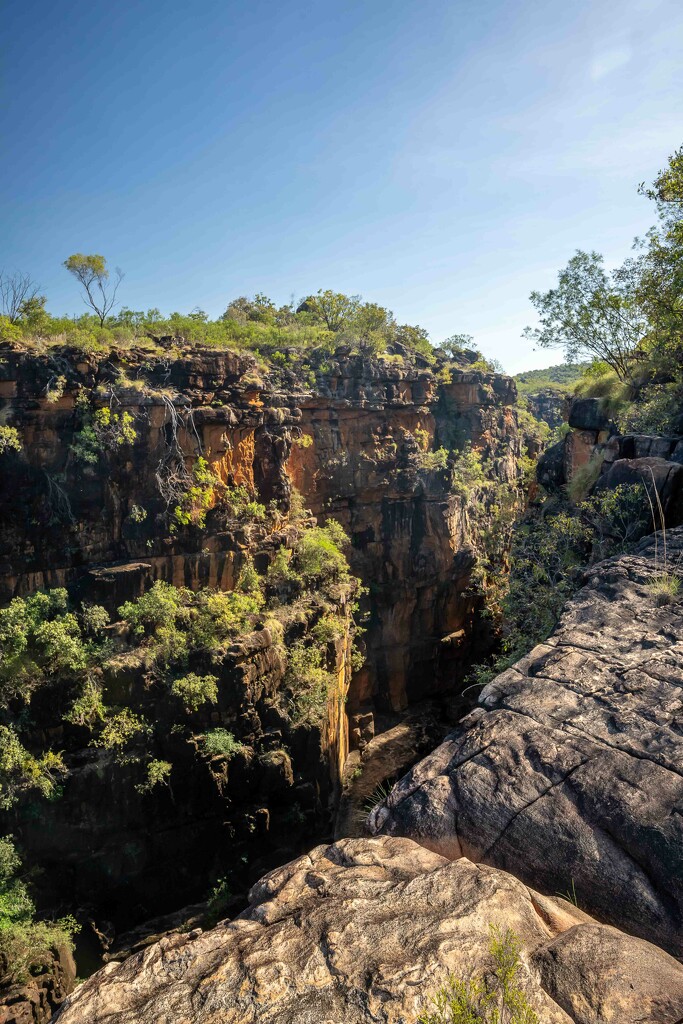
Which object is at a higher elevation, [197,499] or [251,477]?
[251,477]

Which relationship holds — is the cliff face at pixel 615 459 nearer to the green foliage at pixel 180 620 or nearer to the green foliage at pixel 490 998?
the green foliage at pixel 490 998

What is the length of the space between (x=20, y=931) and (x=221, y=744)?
6314mm

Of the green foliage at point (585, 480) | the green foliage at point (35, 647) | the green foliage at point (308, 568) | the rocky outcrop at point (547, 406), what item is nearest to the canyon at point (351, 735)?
the green foliage at point (585, 480)

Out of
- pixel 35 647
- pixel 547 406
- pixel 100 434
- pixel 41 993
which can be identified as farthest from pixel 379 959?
pixel 547 406

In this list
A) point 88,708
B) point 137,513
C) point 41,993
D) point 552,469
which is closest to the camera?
point 41,993

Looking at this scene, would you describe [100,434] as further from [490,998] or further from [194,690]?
[490,998]

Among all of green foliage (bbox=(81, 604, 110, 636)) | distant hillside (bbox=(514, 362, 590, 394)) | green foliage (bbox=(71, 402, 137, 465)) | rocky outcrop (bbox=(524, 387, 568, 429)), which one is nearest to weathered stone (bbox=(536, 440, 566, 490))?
green foliage (bbox=(71, 402, 137, 465))

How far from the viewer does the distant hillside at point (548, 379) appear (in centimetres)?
7244

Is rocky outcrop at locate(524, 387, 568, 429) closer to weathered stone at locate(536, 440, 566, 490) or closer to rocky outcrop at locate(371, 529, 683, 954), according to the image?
weathered stone at locate(536, 440, 566, 490)

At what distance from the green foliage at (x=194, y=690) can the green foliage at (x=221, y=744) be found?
97 centimetres

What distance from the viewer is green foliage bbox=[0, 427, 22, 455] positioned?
17578mm

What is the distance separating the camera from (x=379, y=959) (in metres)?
4.11

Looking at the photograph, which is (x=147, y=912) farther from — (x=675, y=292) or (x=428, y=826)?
(x=675, y=292)

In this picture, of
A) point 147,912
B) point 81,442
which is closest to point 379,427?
point 81,442
